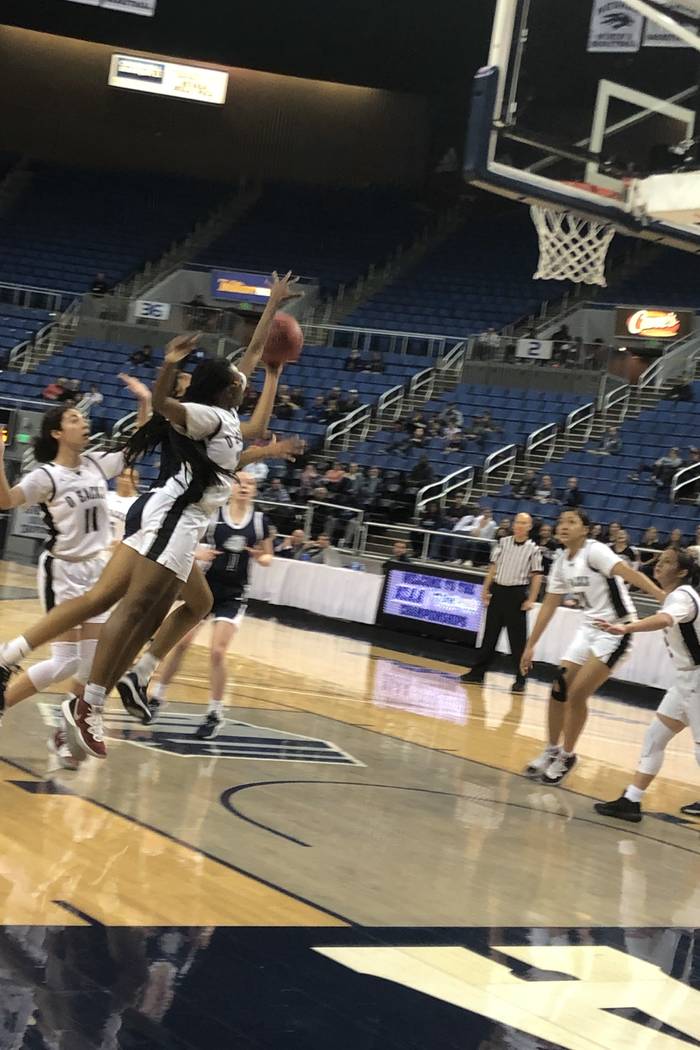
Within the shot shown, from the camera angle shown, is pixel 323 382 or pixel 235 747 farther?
pixel 323 382

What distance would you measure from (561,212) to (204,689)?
178 inches

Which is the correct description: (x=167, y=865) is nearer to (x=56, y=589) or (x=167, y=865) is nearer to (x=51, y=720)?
(x=56, y=589)

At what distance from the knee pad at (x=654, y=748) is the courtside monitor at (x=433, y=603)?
8.35 metres

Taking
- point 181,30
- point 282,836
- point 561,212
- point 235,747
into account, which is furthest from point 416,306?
point 282,836

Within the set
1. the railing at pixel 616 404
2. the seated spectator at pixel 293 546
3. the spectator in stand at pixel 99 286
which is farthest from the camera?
the spectator in stand at pixel 99 286

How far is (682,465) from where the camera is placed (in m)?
20.5

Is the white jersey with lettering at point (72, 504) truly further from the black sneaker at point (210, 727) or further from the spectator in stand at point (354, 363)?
the spectator in stand at point (354, 363)

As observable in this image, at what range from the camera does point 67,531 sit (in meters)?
6.52

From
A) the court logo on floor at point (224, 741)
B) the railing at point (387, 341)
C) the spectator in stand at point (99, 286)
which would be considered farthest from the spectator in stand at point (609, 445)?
the court logo on floor at point (224, 741)

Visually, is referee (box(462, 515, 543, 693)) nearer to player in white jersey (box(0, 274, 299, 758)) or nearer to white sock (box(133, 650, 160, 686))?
white sock (box(133, 650, 160, 686))

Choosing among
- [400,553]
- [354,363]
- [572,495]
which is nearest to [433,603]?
[400,553]

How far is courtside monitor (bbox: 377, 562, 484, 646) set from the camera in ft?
53.3

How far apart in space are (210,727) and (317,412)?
17.8 metres

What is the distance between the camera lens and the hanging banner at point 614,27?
29.8ft
